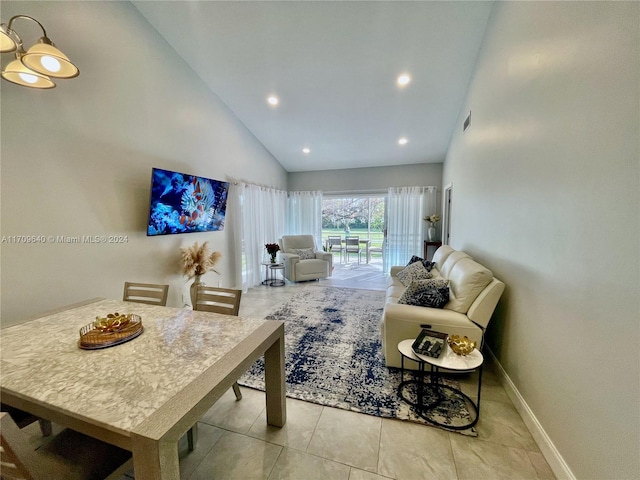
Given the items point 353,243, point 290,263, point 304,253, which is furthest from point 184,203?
point 353,243

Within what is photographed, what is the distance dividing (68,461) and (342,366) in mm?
1720

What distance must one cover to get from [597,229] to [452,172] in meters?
3.66

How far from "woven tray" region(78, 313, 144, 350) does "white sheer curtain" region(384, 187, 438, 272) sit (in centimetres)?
541

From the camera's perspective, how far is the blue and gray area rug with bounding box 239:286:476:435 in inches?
67.2

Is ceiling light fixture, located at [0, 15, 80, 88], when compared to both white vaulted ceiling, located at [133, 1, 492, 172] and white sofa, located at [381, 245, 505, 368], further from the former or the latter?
white sofa, located at [381, 245, 505, 368]

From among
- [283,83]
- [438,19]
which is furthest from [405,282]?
[283,83]

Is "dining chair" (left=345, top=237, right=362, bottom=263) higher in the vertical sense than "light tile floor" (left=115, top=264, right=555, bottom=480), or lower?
higher

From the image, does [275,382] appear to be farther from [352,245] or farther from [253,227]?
[352,245]

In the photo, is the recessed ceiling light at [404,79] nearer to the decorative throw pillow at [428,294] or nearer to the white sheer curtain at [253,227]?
the decorative throw pillow at [428,294]

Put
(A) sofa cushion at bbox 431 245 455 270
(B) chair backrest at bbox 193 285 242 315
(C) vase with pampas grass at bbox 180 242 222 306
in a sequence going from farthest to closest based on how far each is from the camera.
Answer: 1. (A) sofa cushion at bbox 431 245 455 270
2. (C) vase with pampas grass at bbox 180 242 222 306
3. (B) chair backrest at bbox 193 285 242 315

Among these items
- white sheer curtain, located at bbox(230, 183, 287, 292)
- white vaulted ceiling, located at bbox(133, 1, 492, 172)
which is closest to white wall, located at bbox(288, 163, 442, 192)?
white sheer curtain, located at bbox(230, 183, 287, 292)

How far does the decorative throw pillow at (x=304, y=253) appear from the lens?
5.33 meters

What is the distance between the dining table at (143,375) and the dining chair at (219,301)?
0.52ft

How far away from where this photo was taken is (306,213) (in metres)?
6.43
